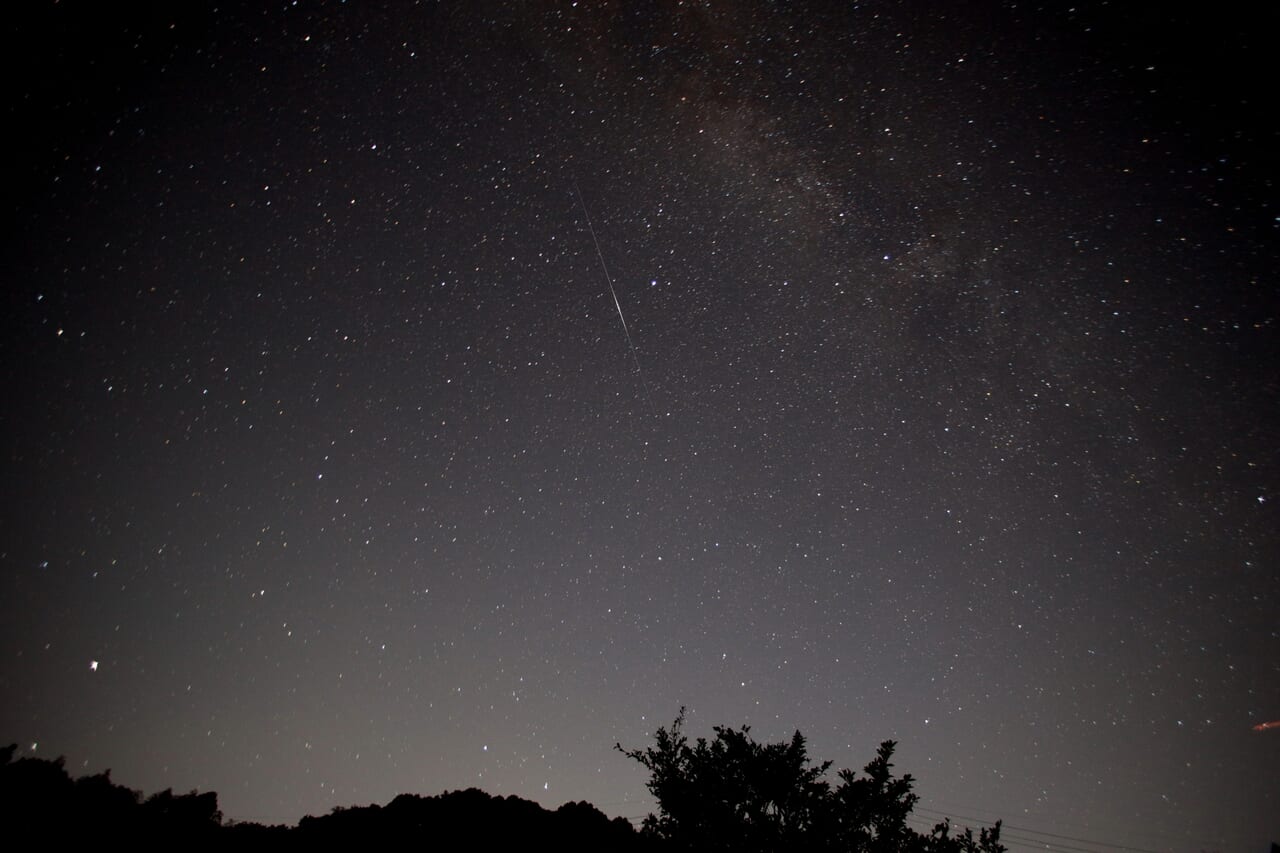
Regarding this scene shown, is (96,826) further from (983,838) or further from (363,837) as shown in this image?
(983,838)

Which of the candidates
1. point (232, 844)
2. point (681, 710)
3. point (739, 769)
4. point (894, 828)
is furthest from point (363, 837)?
point (894, 828)

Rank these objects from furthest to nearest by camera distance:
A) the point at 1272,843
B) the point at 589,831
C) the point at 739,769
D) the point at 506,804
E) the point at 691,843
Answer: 1. the point at 1272,843
2. the point at 506,804
3. the point at 589,831
4. the point at 739,769
5. the point at 691,843

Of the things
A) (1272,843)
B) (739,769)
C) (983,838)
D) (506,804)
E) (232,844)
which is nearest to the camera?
(983,838)

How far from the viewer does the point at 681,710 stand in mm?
10805

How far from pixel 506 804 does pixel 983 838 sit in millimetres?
11153

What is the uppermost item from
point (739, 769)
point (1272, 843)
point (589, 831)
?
point (739, 769)

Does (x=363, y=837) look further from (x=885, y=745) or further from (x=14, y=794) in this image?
(x=885, y=745)

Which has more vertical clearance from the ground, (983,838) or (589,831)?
(983,838)

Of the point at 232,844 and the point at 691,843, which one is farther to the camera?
the point at 232,844

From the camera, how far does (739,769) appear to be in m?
9.65

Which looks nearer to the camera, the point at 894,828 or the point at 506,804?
the point at 894,828

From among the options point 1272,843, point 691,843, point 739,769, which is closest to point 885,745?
point 739,769

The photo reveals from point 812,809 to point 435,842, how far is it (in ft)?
26.0

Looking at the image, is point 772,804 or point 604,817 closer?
point 772,804
